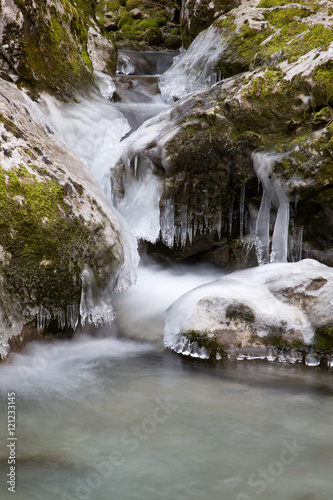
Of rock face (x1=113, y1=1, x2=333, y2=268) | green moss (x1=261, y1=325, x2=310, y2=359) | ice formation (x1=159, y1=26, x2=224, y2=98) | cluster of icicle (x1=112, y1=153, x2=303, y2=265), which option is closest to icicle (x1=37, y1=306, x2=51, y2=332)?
green moss (x1=261, y1=325, x2=310, y2=359)

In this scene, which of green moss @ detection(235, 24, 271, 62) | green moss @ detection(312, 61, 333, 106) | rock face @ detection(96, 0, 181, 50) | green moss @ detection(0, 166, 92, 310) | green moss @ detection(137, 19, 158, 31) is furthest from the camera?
green moss @ detection(137, 19, 158, 31)

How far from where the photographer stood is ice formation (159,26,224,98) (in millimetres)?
8914

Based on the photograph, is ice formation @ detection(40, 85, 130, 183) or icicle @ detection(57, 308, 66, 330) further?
ice formation @ detection(40, 85, 130, 183)

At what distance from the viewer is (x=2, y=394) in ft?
11.3

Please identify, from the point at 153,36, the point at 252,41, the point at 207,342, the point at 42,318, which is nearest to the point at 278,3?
the point at 252,41

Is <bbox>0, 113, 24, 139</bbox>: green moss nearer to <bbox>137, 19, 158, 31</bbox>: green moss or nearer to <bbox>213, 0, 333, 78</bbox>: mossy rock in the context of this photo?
<bbox>213, 0, 333, 78</bbox>: mossy rock

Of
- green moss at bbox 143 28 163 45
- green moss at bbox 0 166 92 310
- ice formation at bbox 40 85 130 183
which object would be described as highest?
green moss at bbox 143 28 163 45

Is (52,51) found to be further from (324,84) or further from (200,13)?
(200,13)

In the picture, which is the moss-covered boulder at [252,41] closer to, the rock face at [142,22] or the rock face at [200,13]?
the rock face at [200,13]

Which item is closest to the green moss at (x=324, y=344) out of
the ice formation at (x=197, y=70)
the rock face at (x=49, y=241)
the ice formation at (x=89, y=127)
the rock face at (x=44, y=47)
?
the rock face at (x=49, y=241)

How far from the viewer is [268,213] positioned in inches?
239

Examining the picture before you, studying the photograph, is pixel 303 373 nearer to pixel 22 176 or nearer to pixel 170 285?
pixel 170 285

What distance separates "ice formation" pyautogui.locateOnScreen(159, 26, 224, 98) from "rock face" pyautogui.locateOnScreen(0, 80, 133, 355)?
4952 millimetres

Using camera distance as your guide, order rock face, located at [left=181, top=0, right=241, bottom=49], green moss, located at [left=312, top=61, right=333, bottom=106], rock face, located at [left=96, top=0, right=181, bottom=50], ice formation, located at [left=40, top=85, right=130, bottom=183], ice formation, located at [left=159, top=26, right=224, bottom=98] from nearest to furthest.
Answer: green moss, located at [left=312, top=61, right=333, bottom=106] → ice formation, located at [left=40, top=85, right=130, bottom=183] → ice formation, located at [left=159, top=26, right=224, bottom=98] → rock face, located at [left=181, top=0, right=241, bottom=49] → rock face, located at [left=96, top=0, right=181, bottom=50]
